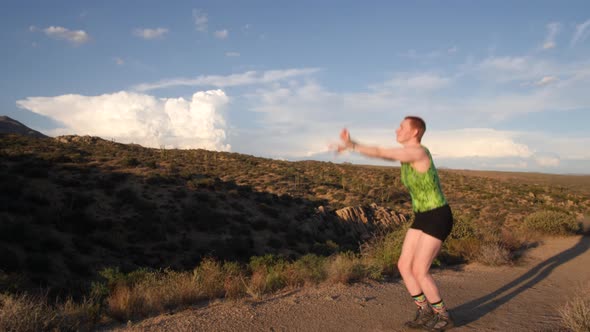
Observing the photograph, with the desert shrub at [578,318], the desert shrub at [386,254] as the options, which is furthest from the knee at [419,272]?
the desert shrub at [386,254]

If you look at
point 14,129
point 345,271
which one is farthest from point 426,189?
point 14,129

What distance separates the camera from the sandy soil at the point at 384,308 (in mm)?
4316

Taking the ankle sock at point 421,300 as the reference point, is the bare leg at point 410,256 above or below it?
above

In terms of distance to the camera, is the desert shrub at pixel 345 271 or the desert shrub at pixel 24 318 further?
the desert shrub at pixel 345 271

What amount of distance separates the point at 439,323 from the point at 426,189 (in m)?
1.42

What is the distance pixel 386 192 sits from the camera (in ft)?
119

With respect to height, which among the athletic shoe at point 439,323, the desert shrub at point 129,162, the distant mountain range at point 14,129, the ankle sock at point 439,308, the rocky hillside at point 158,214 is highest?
the distant mountain range at point 14,129

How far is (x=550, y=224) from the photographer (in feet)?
40.4

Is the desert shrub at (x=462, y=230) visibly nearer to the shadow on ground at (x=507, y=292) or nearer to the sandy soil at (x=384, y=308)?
the shadow on ground at (x=507, y=292)

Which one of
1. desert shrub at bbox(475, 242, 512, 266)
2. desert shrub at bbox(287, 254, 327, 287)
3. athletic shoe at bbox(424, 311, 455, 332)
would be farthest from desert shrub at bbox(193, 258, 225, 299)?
desert shrub at bbox(475, 242, 512, 266)

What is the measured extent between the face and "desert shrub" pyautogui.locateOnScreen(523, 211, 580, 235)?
11088 millimetres

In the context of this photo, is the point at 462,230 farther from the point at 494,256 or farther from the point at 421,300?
the point at 421,300

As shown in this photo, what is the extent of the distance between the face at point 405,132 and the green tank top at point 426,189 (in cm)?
20

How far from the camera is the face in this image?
3719 millimetres
